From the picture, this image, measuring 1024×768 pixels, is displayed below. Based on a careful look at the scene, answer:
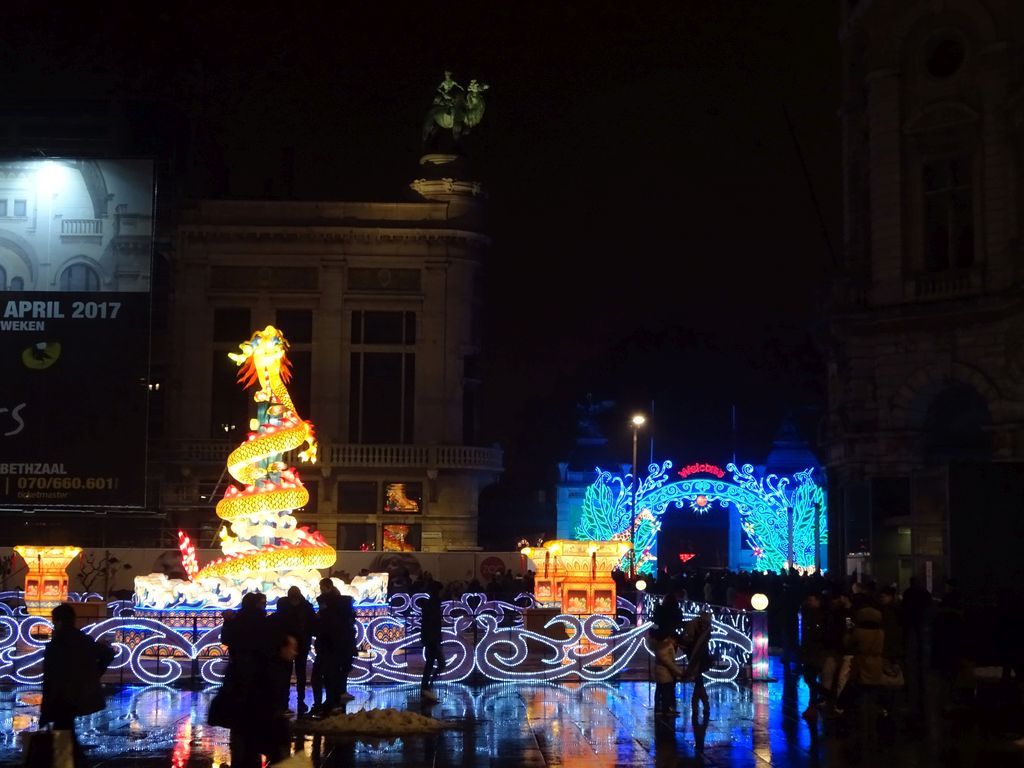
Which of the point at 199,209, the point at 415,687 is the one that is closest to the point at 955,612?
the point at 415,687

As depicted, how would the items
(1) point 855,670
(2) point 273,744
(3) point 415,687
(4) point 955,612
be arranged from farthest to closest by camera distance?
(3) point 415,687
(4) point 955,612
(1) point 855,670
(2) point 273,744

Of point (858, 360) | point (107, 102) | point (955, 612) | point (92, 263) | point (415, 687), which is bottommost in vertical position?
point (415, 687)

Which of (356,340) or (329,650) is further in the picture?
(356,340)

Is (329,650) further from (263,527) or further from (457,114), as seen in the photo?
(457,114)

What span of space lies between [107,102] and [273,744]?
41957 millimetres

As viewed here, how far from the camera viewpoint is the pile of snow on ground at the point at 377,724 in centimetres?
1769

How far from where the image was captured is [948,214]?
3691 centimetres

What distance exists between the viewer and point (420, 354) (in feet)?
174

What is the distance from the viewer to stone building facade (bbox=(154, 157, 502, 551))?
5225cm

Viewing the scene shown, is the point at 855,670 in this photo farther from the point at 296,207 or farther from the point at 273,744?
the point at 296,207

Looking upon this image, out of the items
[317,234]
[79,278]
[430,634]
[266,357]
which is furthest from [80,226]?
[430,634]

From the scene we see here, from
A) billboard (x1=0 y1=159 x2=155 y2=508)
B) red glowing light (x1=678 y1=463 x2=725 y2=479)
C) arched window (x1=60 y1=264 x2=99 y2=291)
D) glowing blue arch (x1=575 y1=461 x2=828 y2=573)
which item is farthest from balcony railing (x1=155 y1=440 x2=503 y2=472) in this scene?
billboard (x1=0 y1=159 x2=155 y2=508)

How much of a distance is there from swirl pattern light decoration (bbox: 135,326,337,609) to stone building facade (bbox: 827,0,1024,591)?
15.2 metres

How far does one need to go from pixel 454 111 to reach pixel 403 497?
13546 mm
